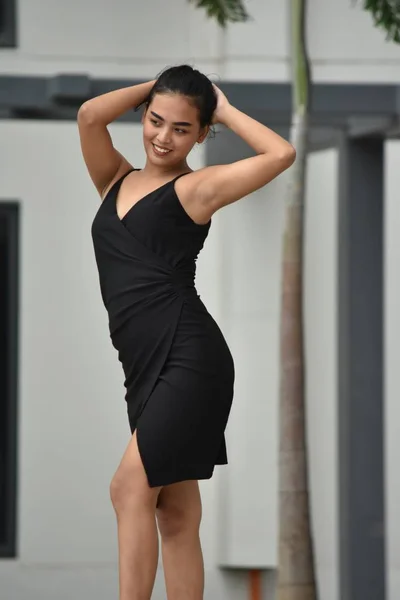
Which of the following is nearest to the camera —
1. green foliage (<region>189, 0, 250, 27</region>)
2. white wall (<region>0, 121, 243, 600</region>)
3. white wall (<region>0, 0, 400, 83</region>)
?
green foliage (<region>189, 0, 250, 27</region>)

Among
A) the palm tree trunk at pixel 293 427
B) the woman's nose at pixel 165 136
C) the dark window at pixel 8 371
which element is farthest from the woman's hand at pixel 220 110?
the dark window at pixel 8 371

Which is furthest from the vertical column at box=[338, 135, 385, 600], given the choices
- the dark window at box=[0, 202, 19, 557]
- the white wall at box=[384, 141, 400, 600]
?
the dark window at box=[0, 202, 19, 557]

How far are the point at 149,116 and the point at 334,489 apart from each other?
17.4 feet

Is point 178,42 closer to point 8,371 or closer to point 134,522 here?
point 8,371

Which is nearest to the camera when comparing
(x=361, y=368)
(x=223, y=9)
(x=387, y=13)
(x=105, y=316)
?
(x=387, y=13)

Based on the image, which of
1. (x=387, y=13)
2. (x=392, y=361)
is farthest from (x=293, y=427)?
(x=387, y=13)

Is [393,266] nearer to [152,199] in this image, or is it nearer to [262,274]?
[262,274]

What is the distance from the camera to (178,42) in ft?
26.2

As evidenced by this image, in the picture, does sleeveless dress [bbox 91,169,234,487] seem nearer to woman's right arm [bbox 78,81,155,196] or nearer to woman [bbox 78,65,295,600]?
woman [bbox 78,65,295,600]

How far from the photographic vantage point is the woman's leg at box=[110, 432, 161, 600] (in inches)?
122

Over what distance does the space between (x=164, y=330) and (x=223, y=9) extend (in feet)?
13.6

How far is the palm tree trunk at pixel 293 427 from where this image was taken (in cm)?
706

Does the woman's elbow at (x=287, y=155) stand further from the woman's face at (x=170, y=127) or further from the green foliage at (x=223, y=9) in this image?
the green foliage at (x=223, y=9)

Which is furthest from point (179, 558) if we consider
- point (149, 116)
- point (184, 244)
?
point (149, 116)
